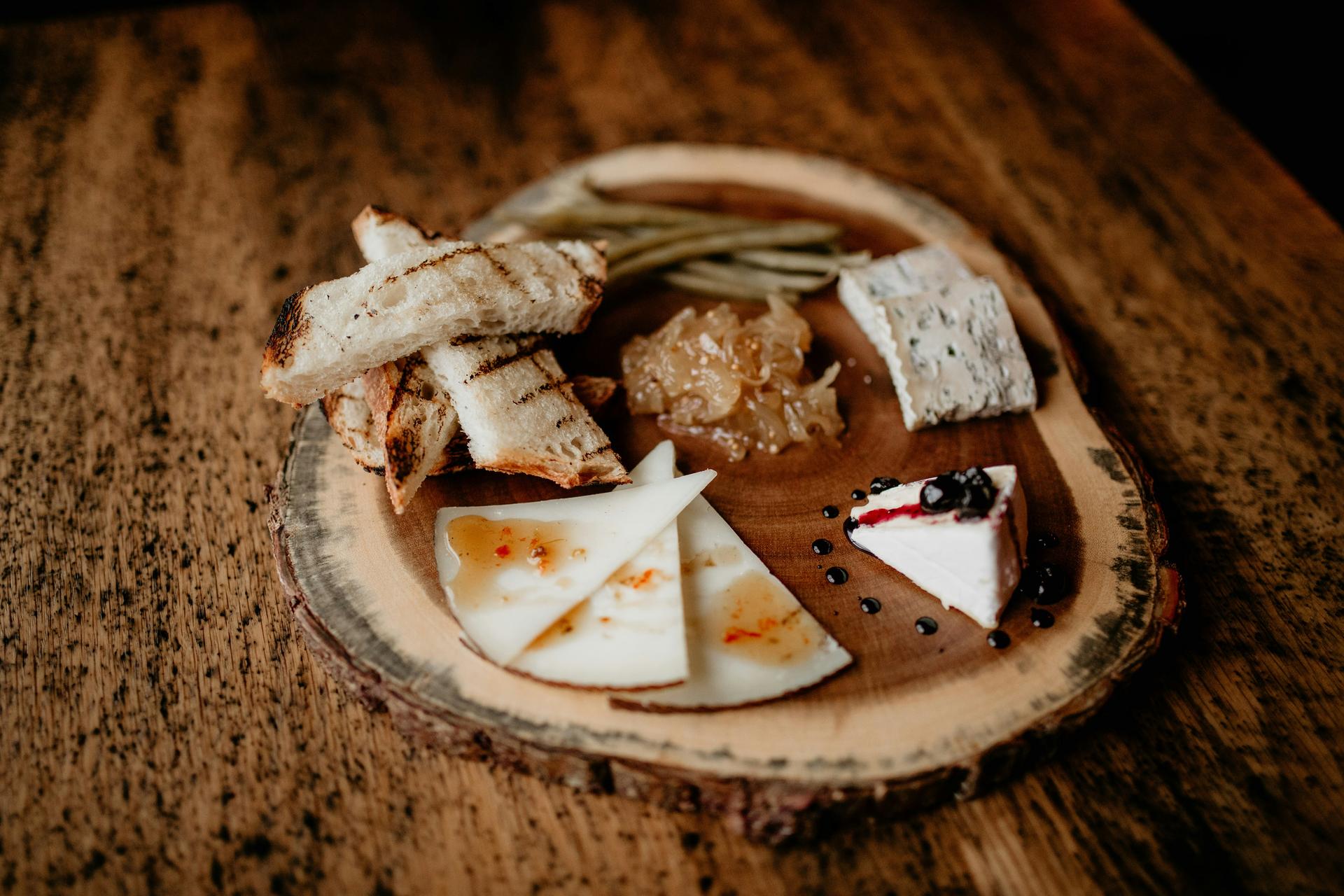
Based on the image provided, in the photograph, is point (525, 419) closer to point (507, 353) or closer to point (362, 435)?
point (507, 353)

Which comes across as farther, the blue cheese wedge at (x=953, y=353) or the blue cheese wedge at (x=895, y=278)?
the blue cheese wedge at (x=895, y=278)

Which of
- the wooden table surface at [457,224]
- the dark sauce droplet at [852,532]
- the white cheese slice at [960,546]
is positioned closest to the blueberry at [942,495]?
the white cheese slice at [960,546]

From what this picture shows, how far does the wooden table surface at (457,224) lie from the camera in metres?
2.27

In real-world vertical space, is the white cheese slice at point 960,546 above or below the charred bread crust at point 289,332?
above

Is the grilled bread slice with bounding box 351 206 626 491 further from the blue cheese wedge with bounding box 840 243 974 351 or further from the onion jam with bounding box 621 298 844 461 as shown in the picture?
the blue cheese wedge with bounding box 840 243 974 351

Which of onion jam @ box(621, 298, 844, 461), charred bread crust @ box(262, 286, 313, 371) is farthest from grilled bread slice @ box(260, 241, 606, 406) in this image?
onion jam @ box(621, 298, 844, 461)

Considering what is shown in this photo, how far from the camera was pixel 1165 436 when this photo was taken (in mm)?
3328

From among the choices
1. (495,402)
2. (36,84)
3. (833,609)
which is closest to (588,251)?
(495,402)

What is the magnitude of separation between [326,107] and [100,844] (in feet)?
12.4

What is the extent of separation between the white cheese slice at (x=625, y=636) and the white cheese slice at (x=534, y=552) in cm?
4

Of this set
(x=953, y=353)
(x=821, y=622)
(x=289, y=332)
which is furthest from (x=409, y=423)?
(x=953, y=353)

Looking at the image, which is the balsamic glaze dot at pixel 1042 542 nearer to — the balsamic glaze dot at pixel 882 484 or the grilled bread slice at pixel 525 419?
the balsamic glaze dot at pixel 882 484

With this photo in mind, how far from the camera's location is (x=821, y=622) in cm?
252

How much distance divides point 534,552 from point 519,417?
1.48 feet
